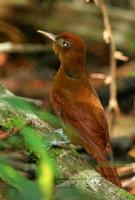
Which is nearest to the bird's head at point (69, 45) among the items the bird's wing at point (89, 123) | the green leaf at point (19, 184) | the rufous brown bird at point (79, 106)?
the rufous brown bird at point (79, 106)

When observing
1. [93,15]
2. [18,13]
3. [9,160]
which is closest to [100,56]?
[93,15]

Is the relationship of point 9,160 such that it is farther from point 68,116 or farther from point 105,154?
point 68,116

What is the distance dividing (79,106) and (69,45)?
61 centimetres

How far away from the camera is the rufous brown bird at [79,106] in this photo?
378cm

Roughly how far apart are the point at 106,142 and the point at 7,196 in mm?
2123

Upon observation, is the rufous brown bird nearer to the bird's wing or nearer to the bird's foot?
the bird's wing

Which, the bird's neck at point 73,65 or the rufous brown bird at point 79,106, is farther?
the bird's neck at point 73,65

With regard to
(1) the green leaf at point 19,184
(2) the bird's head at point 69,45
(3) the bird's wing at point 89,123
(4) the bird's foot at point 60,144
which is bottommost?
(3) the bird's wing at point 89,123

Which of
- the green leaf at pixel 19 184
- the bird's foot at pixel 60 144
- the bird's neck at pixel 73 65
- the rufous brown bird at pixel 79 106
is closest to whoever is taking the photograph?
the green leaf at pixel 19 184

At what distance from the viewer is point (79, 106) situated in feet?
13.0

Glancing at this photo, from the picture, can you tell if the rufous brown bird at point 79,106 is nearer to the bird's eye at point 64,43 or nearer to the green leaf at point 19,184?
the bird's eye at point 64,43

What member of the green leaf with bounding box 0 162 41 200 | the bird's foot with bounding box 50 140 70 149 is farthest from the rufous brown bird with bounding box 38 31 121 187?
the green leaf with bounding box 0 162 41 200

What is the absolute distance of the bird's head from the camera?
4375mm

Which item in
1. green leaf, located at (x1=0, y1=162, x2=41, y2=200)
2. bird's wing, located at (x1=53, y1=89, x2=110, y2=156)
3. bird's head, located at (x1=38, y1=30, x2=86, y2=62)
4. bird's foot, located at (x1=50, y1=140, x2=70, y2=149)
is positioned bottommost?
bird's wing, located at (x1=53, y1=89, x2=110, y2=156)
